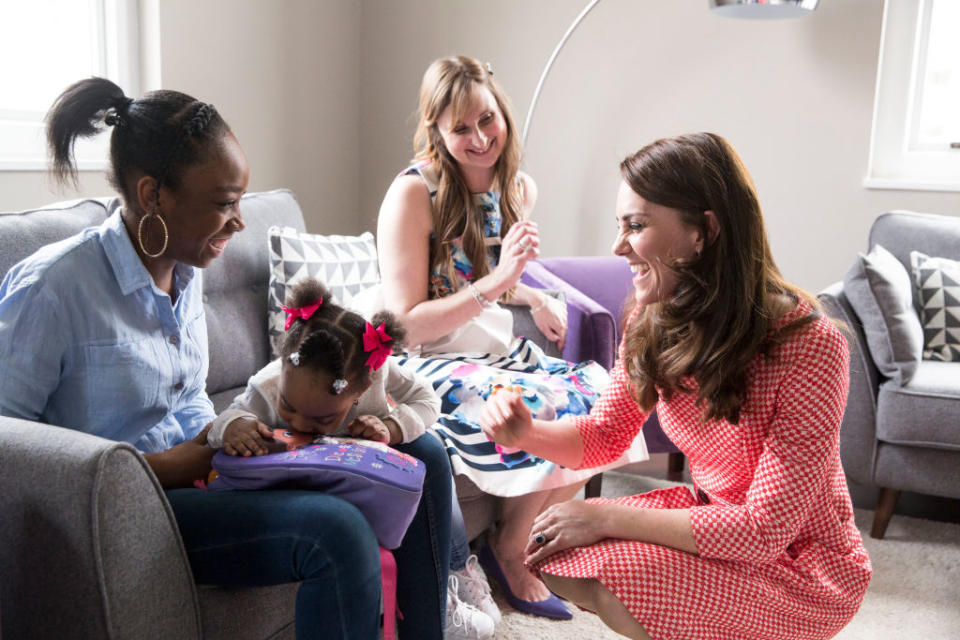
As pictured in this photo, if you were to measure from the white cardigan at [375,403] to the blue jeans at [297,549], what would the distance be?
5.2 inches

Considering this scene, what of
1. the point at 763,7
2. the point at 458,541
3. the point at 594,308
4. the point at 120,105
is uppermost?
the point at 763,7

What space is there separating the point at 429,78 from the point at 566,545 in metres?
1.35

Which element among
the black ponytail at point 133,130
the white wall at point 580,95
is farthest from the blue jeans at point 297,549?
the white wall at point 580,95

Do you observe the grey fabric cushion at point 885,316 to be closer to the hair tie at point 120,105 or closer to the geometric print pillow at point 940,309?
the geometric print pillow at point 940,309

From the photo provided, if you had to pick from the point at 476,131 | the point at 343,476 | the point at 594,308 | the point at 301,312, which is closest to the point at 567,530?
the point at 343,476

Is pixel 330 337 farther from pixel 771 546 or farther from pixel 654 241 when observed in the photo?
pixel 771 546

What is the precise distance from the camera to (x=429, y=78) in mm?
2197

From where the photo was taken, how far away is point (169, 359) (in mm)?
1401

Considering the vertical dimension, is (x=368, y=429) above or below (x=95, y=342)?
below

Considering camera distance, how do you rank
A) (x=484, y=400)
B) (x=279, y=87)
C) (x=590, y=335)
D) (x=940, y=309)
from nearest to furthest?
(x=484, y=400)
(x=590, y=335)
(x=940, y=309)
(x=279, y=87)

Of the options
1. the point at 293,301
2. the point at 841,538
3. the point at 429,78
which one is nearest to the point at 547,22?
the point at 429,78

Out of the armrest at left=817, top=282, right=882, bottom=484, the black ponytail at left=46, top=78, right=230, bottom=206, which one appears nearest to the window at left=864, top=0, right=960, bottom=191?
the armrest at left=817, top=282, right=882, bottom=484

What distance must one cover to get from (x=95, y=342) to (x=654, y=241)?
843mm

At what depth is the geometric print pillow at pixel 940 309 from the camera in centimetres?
280
